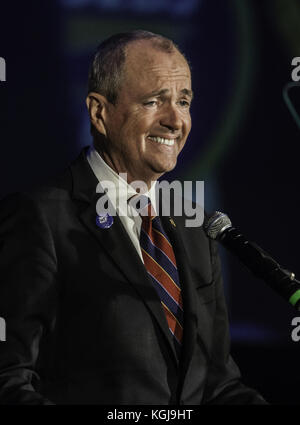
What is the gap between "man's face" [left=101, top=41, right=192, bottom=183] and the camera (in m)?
1.76

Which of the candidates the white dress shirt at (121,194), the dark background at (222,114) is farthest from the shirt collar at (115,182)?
the dark background at (222,114)

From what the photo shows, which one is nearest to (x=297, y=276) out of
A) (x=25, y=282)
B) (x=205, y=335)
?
(x=205, y=335)

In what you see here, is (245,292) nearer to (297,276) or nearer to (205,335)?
(297,276)

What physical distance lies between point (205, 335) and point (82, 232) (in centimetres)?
40

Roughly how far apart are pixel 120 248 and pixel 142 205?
180 millimetres

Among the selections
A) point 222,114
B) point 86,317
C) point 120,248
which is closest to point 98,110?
point 120,248

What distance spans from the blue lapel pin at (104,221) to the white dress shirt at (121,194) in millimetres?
53

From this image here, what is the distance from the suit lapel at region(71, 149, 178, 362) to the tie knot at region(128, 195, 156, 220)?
0.28 ft

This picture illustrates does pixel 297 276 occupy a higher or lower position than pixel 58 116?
lower

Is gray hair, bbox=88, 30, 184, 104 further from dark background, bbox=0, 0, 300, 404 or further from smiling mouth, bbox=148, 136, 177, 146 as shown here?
dark background, bbox=0, 0, 300, 404

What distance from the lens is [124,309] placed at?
1.58m
